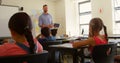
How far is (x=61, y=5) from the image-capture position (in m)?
7.39

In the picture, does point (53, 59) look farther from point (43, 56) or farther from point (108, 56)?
point (43, 56)

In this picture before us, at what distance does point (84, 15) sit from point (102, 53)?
5.40m

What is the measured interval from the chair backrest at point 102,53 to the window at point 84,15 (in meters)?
4.88

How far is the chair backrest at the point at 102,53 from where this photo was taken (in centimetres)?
192

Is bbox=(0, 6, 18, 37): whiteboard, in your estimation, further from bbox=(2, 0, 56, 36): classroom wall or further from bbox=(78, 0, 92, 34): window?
bbox=(78, 0, 92, 34): window

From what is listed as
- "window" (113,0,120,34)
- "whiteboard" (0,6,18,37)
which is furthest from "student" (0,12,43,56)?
"whiteboard" (0,6,18,37)

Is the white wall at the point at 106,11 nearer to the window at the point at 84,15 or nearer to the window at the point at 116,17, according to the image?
the window at the point at 116,17

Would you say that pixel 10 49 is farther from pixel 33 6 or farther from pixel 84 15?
pixel 84 15

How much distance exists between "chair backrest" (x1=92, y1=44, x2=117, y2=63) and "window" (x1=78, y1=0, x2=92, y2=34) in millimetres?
4880

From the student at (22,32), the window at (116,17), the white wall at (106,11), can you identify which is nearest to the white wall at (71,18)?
the white wall at (106,11)

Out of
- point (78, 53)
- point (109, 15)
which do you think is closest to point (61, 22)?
point (109, 15)

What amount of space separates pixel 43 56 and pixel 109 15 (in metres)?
4.84

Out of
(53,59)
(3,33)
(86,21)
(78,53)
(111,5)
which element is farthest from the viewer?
(86,21)

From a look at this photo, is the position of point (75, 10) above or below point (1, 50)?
above
